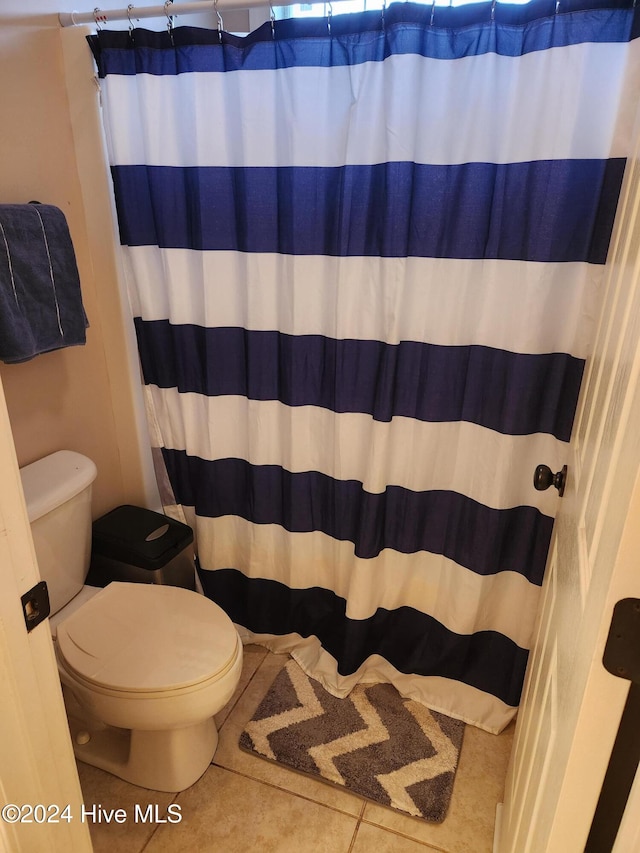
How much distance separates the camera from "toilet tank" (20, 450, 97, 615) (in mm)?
1527

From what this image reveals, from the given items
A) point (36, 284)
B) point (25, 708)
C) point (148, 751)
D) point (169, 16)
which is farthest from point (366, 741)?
point (169, 16)

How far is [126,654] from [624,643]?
1.24 meters

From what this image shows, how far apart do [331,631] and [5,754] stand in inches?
52.4

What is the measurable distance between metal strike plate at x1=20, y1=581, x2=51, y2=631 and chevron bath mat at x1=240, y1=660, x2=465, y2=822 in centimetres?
116

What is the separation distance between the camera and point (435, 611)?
178 cm

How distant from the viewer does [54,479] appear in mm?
1588

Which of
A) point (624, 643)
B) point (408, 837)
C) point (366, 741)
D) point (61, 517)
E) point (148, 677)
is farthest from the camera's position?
point (366, 741)

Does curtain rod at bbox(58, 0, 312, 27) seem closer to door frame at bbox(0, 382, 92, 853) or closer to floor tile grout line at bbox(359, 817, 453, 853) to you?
door frame at bbox(0, 382, 92, 853)

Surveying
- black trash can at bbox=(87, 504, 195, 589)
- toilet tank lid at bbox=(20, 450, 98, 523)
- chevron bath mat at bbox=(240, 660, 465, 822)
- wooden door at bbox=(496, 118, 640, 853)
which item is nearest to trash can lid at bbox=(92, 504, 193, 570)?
black trash can at bbox=(87, 504, 195, 589)

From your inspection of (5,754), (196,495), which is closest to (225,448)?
(196,495)

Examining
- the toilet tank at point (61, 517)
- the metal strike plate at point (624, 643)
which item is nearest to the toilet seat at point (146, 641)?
the toilet tank at point (61, 517)

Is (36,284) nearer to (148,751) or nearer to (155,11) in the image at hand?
(155,11)

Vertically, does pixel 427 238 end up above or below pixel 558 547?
above

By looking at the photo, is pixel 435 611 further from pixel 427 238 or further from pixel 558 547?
pixel 427 238
